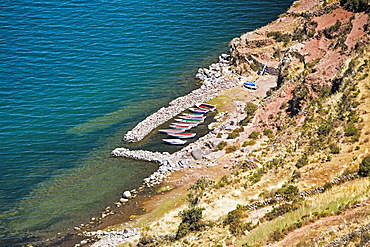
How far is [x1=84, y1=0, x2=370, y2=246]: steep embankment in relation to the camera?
1347 inches

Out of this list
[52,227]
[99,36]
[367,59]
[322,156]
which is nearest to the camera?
[322,156]

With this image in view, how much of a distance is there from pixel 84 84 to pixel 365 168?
224 ft

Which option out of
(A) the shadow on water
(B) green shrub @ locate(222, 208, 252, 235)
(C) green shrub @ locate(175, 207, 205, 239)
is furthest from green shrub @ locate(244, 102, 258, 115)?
(B) green shrub @ locate(222, 208, 252, 235)

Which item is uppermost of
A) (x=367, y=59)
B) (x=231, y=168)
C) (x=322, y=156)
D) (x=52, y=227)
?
(x=367, y=59)

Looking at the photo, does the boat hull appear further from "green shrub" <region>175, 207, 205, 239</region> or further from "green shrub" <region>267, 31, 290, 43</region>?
"green shrub" <region>267, 31, 290, 43</region>

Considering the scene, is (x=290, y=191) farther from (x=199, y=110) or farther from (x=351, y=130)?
(x=199, y=110)

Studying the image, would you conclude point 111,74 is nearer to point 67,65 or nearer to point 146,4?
point 67,65

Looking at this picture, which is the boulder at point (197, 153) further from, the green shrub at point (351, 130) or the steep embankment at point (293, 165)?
the green shrub at point (351, 130)

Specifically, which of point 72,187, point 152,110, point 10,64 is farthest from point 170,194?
point 10,64

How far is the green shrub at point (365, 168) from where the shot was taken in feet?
124

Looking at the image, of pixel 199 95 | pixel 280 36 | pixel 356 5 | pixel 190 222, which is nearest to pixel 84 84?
pixel 199 95

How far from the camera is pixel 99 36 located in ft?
376

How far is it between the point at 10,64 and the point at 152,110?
37.7m

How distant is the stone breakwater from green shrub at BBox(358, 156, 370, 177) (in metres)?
43.1
